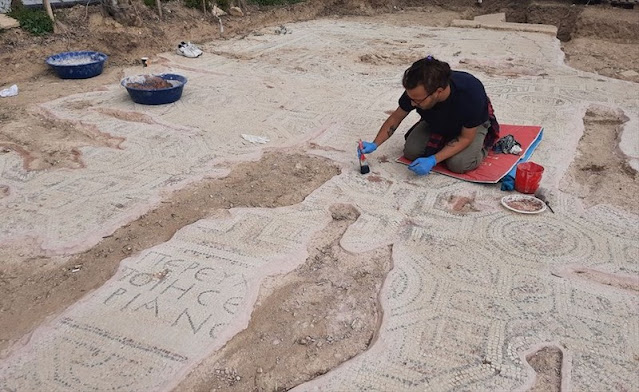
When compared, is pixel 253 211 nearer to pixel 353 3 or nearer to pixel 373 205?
pixel 373 205

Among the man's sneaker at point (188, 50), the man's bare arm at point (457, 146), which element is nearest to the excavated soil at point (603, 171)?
the man's bare arm at point (457, 146)

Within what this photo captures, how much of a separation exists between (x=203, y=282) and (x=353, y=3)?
8974 millimetres

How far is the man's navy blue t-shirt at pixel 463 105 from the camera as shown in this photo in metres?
3.15

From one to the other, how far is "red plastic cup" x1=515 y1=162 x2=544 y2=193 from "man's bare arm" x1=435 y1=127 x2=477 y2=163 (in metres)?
0.37

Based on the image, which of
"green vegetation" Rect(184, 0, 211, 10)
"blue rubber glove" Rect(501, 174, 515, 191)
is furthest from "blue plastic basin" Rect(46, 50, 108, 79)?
"blue rubber glove" Rect(501, 174, 515, 191)

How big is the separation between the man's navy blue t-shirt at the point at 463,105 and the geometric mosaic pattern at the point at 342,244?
446mm

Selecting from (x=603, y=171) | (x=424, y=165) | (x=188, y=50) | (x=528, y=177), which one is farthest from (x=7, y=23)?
(x=603, y=171)

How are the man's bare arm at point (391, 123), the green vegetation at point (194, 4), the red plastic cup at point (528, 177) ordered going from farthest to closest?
the green vegetation at point (194, 4) < the man's bare arm at point (391, 123) < the red plastic cup at point (528, 177)

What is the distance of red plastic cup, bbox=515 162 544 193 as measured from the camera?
322 centimetres

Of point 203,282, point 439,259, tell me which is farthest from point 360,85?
point 203,282

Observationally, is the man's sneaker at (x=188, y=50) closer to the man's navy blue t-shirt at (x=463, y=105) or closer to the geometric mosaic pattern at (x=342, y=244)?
the geometric mosaic pattern at (x=342, y=244)

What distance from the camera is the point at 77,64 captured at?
18.3 ft

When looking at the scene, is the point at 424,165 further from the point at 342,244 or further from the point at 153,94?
the point at 153,94

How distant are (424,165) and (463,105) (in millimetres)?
462
